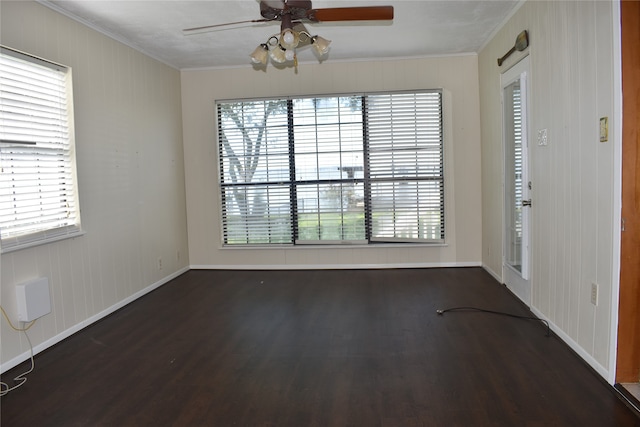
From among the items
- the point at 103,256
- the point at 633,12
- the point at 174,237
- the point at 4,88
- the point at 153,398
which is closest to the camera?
the point at 633,12

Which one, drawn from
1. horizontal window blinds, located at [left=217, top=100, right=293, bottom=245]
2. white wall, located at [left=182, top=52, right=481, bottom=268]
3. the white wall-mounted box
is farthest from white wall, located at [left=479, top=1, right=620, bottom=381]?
the white wall-mounted box

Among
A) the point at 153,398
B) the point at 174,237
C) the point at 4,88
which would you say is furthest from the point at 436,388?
the point at 174,237

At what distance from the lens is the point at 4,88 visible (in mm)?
3066

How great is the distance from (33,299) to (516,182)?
4194 mm

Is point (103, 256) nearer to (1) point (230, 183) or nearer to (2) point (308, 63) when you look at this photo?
(1) point (230, 183)

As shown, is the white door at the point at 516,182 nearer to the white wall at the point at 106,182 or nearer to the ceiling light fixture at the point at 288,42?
the ceiling light fixture at the point at 288,42

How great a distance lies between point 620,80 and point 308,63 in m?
4.00

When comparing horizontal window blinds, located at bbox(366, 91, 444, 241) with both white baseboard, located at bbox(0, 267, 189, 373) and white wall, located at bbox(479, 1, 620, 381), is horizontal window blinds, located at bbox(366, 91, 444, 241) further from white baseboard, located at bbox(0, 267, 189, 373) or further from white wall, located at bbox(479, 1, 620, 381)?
white baseboard, located at bbox(0, 267, 189, 373)

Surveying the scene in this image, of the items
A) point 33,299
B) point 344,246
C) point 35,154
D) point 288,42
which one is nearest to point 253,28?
point 288,42

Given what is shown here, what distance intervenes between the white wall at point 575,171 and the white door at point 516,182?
151 mm

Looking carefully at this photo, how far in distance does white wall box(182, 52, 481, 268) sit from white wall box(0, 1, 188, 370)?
0.92 ft

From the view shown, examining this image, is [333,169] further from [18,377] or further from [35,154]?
[18,377]

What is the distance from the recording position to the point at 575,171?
2.91 m

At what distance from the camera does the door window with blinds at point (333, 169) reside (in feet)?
18.5
